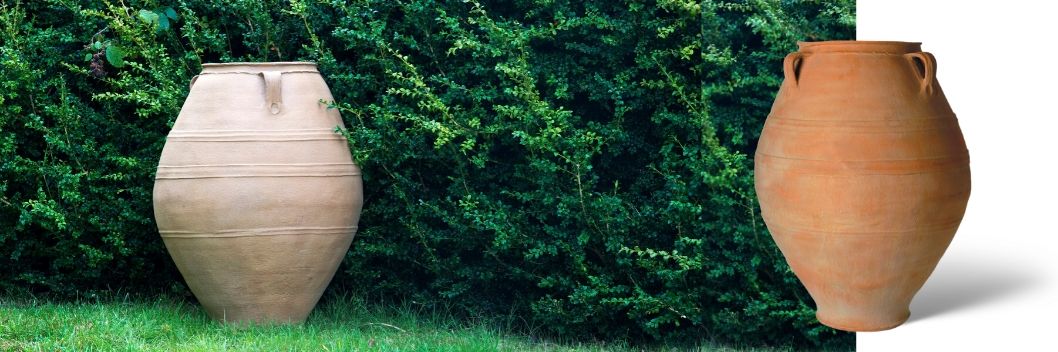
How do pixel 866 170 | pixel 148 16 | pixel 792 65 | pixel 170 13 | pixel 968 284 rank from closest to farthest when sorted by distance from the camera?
pixel 866 170
pixel 792 65
pixel 968 284
pixel 148 16
pixel 170 13

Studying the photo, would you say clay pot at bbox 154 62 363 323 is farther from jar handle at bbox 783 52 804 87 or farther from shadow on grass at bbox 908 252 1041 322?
shadow on grass at bbox 908 252 1041 322

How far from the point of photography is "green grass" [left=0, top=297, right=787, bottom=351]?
373 cm

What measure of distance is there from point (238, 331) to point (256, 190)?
561 millimetres

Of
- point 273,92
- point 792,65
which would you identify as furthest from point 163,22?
point 792,65

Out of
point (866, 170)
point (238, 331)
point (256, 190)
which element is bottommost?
point (238, 331)

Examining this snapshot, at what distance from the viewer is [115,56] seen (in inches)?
171

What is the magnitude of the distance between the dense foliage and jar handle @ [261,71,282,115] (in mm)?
266

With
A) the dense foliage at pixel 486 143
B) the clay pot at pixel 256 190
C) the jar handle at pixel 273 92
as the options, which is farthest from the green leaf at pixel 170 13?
the jar handle at pixel 273 92

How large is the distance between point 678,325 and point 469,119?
3.70 feet

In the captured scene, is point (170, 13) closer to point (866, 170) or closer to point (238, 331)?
point (238, 331)

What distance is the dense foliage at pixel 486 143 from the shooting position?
346 centimetres

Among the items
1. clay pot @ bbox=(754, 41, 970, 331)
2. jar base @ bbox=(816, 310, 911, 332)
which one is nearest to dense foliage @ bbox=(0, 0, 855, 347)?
clay pot @ bbox=(754, 41, 970, 331)

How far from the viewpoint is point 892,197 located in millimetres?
2750

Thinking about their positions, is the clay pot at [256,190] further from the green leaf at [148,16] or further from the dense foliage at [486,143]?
the green leaf at [148,16]
